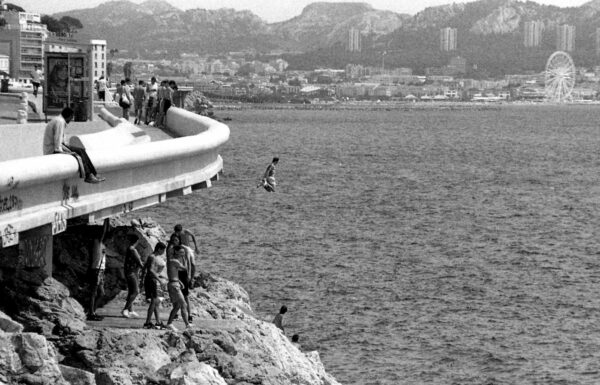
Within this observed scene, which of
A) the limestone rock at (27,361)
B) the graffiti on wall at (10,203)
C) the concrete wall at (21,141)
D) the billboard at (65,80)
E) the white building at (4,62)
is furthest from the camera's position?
the white building at (4,62)

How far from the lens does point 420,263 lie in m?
44.4

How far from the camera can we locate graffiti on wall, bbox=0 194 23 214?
15406 mm

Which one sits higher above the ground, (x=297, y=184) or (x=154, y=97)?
(x=154, y=97)

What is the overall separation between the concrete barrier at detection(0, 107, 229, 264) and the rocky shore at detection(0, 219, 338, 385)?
0.81 m

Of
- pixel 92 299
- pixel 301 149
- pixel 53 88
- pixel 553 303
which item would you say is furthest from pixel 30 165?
pixel 301 149

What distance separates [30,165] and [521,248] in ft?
116

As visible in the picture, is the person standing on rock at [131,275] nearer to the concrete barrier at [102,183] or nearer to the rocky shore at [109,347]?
the rocky shore at [109,347]

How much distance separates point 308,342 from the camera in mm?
29594

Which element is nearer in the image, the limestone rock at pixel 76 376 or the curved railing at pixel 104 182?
the limestone rock at pixel 76 376

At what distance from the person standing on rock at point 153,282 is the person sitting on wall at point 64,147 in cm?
126

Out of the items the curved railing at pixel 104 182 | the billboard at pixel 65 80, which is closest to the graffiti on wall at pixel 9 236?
the curved railing at pixel 104 182

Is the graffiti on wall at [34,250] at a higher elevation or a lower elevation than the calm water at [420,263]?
higher

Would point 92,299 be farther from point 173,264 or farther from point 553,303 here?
point 553,303

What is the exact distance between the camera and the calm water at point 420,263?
29.4 meters
